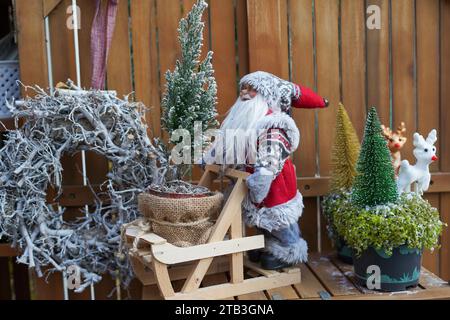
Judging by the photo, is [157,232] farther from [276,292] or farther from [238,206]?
[276,292]

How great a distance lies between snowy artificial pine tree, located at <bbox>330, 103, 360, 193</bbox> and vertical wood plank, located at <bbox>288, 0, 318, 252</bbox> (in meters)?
0.28

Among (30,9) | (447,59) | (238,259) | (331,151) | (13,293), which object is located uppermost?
(30,9)

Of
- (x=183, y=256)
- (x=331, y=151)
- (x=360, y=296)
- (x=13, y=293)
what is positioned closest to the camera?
(x=183, y=256)

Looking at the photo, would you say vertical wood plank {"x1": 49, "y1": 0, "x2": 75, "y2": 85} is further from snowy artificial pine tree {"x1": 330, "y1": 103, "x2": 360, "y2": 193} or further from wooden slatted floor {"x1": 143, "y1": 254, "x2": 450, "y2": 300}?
snowy artificial pine tree {"x1": 330, "y1": 103, "x2": 360, "y2": 193}

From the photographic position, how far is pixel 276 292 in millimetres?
2160

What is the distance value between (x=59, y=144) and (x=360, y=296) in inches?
58.7

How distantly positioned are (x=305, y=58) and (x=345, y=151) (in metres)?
0.57

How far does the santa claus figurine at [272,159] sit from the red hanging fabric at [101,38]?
733 millimetres

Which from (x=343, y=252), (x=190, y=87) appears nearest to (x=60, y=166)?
(x=190, y=87)

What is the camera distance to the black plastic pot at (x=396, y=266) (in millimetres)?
2029

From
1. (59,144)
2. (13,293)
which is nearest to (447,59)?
(59,144)

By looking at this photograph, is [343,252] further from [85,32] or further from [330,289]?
[85,32]

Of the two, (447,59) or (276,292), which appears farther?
(447,59)

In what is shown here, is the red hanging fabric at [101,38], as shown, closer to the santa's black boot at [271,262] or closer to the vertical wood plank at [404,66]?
the santa's black boot at [271,262]
